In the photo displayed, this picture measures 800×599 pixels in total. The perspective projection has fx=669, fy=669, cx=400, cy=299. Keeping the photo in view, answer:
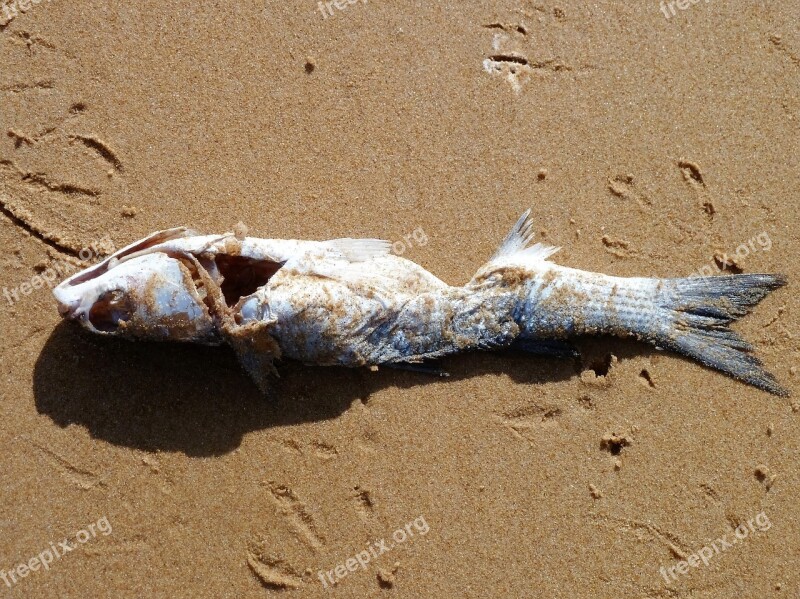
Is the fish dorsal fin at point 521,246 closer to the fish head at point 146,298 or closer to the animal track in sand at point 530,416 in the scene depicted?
the animal track in sand at point 530,416

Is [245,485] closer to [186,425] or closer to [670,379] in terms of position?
[186,425]

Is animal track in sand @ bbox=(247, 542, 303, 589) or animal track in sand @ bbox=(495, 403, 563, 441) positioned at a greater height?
animal track in sand @ bbox=(495, 403, 563, 441)

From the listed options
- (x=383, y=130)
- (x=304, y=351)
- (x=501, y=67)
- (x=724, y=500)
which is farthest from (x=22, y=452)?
(x=724, y=500)

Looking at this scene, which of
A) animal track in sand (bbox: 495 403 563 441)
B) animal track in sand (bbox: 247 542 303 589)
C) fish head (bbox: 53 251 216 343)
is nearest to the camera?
fish head (bbox: 53 251 216 343)

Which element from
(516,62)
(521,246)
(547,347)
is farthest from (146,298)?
(516,62)

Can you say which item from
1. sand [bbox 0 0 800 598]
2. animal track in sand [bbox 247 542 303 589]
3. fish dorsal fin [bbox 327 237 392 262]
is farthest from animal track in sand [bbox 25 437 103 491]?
fish dorsal fin [bbox 327 237 392 262]

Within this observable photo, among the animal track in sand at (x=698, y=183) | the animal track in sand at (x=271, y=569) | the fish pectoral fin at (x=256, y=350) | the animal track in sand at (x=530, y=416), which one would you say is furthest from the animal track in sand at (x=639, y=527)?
the fish pectoral fin at (x=256, y=350)

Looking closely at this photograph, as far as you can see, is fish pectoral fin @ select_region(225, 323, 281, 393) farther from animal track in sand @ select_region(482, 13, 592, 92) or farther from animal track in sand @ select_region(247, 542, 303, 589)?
animal track in sand @ select_region(482, 13, 592, 92)
